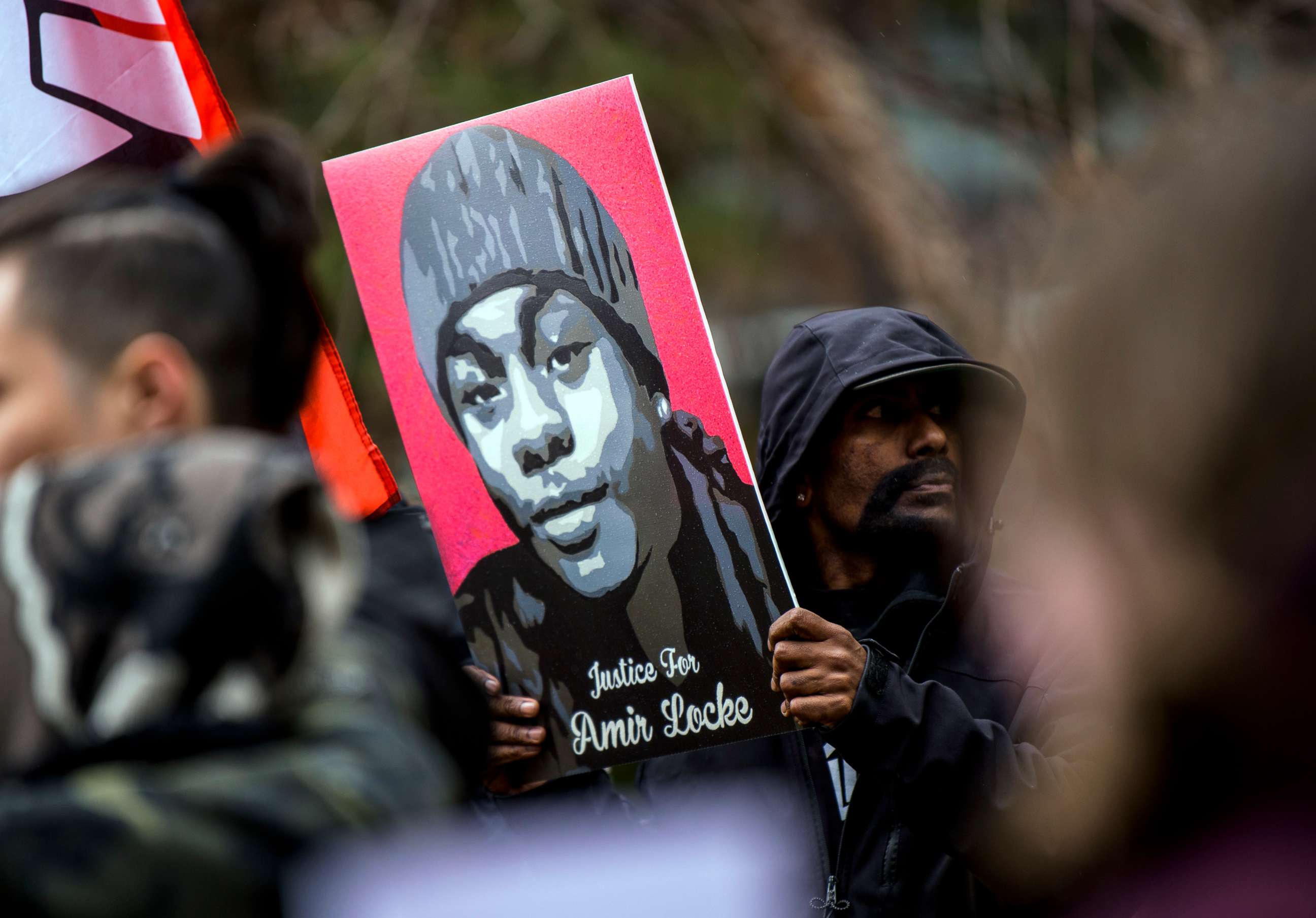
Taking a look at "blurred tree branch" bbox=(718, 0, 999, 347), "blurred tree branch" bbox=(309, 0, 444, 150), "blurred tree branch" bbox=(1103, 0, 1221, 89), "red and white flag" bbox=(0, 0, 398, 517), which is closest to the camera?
"red and white flag" bbox=(0, 0, 398, 517)

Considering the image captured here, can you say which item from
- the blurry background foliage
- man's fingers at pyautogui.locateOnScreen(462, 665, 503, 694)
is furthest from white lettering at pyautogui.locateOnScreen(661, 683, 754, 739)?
the blurry background foliage

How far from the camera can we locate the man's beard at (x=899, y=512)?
1946mm

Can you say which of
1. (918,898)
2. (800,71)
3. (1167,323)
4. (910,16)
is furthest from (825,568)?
(910,16)

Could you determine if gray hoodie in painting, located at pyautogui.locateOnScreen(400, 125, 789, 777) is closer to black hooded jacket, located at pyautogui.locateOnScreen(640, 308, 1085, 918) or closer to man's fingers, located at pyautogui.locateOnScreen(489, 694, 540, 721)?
man's fingers, located at pyautogui.locateOnScreen(489, 694, 540, 721)

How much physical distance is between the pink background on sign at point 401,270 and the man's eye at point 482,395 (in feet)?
0.16

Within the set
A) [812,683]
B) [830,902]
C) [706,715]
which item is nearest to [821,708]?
[812,683]

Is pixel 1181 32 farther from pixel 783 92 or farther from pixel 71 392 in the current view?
pixel 71 392

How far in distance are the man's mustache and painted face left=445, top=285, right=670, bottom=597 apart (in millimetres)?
426

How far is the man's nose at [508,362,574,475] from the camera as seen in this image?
1735mm

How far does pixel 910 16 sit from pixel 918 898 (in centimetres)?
648

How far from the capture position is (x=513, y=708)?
1698mm

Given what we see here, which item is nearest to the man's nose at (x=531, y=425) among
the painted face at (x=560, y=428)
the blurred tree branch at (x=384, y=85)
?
the painted face at (x=560, y=428)

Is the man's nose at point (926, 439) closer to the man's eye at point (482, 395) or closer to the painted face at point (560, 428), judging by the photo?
the painted face at point (560, 428)

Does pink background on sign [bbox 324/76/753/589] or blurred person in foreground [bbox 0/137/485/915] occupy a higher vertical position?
pink background on sign [bbox 324/76/753/589]
